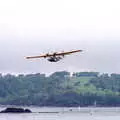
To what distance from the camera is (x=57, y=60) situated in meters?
138

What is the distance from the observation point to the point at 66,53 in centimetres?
14375

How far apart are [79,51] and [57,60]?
207 inches

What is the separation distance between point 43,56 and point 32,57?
17.4 feet

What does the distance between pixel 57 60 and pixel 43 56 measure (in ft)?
18.0

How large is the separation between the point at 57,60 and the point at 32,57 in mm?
10736

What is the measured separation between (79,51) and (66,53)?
3245 mm

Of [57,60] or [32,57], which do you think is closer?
[57,60]

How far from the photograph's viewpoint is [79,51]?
141 metres

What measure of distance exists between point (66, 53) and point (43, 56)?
408 centimetres

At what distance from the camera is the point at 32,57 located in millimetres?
147750
